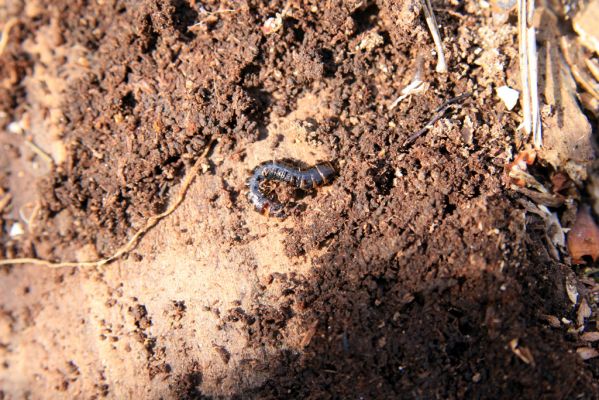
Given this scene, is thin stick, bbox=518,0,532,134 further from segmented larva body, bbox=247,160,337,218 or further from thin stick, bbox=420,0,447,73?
segmented larva body, bbox=247,160,337,218

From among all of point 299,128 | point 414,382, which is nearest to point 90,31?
point 299,128

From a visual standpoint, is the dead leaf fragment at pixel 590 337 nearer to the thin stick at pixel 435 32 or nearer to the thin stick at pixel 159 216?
the thin stick at pixel 435 32

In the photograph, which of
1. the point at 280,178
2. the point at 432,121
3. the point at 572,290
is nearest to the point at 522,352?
the point at 572,290

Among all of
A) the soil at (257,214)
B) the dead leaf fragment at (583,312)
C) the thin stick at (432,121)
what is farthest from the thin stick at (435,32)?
the dead leaf fragment at (583,312)

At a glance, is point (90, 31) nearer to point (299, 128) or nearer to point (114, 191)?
point (114, 191)

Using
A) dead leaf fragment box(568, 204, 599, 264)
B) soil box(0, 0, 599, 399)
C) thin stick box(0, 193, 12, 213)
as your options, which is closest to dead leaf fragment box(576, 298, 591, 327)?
soil box(0, 0, 599, 399)

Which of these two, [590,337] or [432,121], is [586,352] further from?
[432,121]
